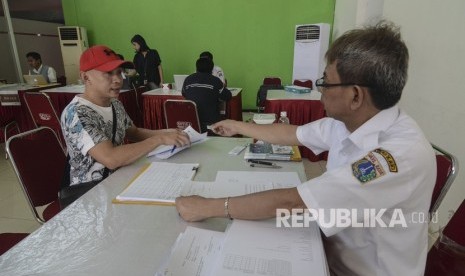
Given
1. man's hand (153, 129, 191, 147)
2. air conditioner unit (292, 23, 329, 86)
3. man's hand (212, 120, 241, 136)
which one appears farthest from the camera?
air conditioner unit (292, 23, 329, 86)

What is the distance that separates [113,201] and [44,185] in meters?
0.68

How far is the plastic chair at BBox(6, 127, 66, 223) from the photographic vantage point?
1265mm

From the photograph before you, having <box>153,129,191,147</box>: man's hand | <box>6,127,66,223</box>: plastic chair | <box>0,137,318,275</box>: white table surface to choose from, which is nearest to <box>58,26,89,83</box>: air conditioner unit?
<box>6,127,66,223</box>: plastic chair

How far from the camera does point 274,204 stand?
2.51ft

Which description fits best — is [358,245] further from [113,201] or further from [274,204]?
[113,201]

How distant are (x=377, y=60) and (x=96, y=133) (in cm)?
118

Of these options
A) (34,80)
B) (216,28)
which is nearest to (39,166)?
(34,80)

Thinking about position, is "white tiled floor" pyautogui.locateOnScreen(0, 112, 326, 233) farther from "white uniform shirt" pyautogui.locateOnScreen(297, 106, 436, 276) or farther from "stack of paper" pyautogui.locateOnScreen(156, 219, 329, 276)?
"white uniform shirt" pyautogui.locateOnScreen(297, 106, 436, 276)

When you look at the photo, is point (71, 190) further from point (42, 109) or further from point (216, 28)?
point (216, 28)

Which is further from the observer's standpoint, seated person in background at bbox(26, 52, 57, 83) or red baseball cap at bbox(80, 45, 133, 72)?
seated person in background at bbox(26, 52, 57, 83)

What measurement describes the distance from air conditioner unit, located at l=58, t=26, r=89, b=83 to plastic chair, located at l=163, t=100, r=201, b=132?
4.75 metres

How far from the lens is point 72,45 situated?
6.21 meters

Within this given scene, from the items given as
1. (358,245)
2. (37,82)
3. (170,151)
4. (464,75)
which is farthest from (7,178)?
(464,75)

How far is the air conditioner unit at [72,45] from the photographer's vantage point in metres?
6.09
